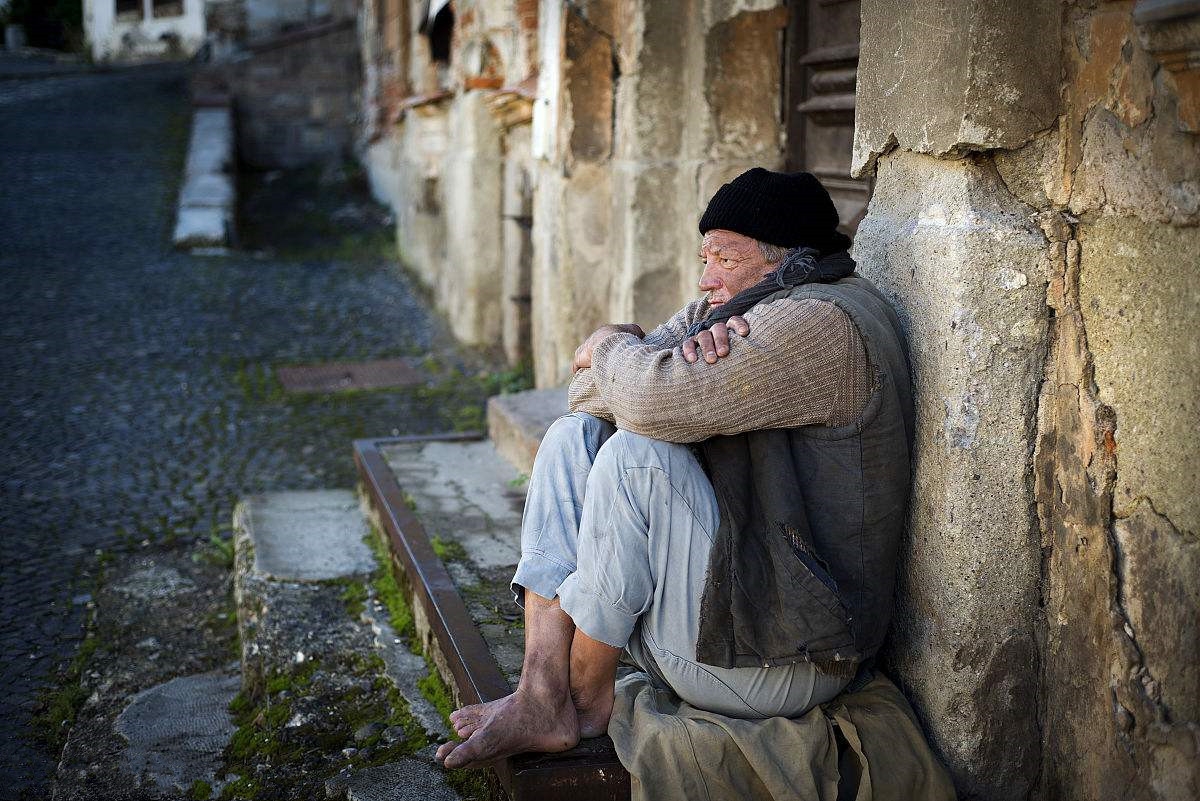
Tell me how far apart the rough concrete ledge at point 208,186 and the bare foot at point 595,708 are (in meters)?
8.52

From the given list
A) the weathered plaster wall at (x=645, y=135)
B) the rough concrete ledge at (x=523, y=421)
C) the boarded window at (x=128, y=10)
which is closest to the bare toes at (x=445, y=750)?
the rough concrete ledge at (x=523, y=421)

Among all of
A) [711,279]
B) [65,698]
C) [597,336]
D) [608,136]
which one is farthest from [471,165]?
[711,279]

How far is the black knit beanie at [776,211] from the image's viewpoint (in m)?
2.41

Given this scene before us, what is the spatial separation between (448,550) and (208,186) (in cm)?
848

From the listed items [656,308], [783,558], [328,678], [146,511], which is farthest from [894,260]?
[146,511]

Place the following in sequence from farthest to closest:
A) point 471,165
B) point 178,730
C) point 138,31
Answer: point 138,31, point 471,165, point 178,730

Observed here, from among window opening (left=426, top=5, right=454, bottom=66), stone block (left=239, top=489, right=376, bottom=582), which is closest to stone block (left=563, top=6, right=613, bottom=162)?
stone block (left=239, top=489, right=376, bottom=582)

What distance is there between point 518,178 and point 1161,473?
212 inches

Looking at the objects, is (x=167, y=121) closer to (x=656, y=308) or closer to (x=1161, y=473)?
(x=656, y=308)

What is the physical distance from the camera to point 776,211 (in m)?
2.41

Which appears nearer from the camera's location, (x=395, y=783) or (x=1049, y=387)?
(x=1049, y=387)

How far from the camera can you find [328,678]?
129 inches

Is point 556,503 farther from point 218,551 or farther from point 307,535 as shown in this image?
point 218,551

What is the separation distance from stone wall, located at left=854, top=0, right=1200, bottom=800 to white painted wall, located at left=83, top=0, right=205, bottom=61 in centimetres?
2076
